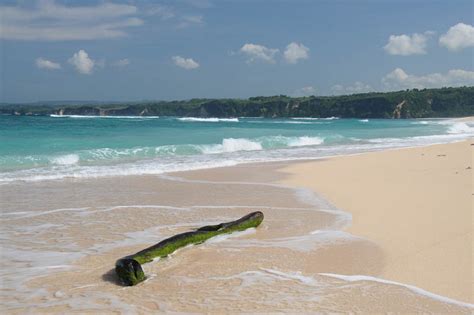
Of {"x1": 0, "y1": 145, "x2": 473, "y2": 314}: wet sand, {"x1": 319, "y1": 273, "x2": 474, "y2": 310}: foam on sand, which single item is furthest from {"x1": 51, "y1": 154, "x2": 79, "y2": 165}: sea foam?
{"x1": 319, "y1": 273, "x2": 474, "y2": 310}: foam on sand

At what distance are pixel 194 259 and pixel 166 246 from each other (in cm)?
41

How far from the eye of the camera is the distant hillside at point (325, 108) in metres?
114

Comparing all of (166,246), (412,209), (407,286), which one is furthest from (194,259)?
(412,209)

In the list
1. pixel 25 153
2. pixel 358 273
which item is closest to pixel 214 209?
pixel 358 273

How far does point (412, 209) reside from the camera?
9.09 m

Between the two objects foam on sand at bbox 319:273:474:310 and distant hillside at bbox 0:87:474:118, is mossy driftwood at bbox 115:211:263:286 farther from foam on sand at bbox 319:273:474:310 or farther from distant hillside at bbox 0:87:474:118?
distant hillside at bbox 0:87:474:118

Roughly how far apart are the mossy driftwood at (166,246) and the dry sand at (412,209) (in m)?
1.82

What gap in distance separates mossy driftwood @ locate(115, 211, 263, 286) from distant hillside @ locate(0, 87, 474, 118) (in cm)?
11268

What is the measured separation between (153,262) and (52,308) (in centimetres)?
147

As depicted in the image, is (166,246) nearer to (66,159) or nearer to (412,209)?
(412,209)

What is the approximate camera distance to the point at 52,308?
4.81 m

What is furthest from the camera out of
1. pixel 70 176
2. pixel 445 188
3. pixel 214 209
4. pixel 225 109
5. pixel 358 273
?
pixel 225 109

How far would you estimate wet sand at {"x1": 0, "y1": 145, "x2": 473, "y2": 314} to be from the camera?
4.88 metres

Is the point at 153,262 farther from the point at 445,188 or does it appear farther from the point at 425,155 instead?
the point at 425,155
